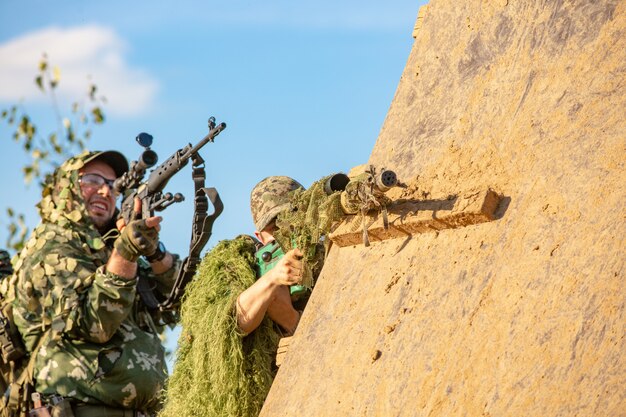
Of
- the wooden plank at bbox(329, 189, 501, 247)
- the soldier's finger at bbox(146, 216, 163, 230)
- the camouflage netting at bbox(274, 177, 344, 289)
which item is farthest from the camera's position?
the soldier's finger at bbox(146, 216, 163, 230)

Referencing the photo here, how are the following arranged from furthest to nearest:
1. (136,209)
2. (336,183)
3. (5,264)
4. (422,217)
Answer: (5,264), (136,209), (336,183), (422,217)

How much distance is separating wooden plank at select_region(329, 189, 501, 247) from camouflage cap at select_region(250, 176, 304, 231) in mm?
965

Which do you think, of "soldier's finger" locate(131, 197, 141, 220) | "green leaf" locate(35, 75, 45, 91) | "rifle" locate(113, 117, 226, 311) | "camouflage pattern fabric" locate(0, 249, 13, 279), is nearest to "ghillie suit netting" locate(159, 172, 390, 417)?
"rifle" locate(113, 117, 226, 311)

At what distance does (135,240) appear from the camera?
6609 millimetres

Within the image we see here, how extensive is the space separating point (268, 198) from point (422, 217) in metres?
1.56

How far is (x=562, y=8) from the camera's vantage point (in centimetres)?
428

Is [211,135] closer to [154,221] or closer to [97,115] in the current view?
[154,221]

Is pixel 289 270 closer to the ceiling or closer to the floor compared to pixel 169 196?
closer to the floor

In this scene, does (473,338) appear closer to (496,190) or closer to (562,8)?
(496,190)

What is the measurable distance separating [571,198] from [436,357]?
0.69 metres

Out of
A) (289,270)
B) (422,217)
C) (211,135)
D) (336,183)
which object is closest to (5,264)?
(211,135)

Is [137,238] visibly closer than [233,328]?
No

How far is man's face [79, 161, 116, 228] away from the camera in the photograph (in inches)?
300

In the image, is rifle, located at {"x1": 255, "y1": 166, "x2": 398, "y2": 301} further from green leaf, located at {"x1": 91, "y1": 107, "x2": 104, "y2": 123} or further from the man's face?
green leaf, located at {"x1": 91, "y1": 107, "x2": 104, "y2": 123}
